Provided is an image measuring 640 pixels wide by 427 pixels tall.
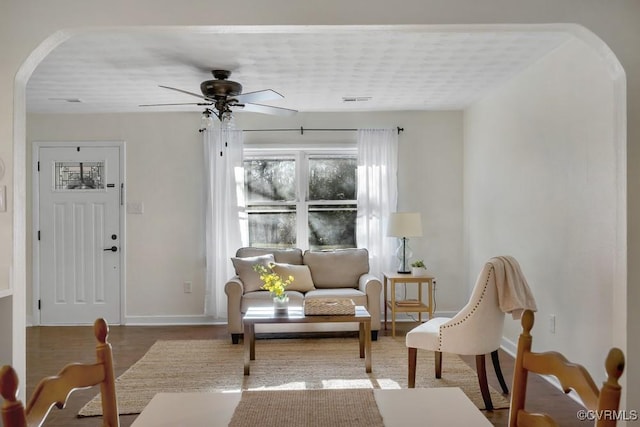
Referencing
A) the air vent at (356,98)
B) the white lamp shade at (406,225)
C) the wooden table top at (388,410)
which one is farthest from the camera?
the white lamp shade at (406,225)

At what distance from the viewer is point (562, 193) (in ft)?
12.3

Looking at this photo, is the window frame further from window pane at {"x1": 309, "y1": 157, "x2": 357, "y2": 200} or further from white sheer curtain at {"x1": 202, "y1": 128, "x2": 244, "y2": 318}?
white sheer curtain at {"x1": 202, "y1": 128, "x2": 244, "y2": 318}

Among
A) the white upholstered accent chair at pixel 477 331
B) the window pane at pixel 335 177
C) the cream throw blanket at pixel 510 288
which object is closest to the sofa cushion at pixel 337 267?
the window pane at pixel 335 177

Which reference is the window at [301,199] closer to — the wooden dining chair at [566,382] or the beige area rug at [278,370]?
the beige area rug at [278,370]

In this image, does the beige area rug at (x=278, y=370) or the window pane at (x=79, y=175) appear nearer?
the beige area rug at (x=278, y=370)

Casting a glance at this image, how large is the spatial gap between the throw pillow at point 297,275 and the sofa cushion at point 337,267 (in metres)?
0.14

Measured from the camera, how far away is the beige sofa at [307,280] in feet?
16.7

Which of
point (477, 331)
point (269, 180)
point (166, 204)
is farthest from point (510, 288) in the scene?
point (166, 204)

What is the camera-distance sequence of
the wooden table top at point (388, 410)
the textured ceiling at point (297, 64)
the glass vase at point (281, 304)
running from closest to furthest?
the wooden table top at point (388, 410) < the textured ceiling at point (297, 64) < the glass vase at point (281, 304)

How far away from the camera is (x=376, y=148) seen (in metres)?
6.06

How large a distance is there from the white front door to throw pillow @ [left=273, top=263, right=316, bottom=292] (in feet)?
6.53

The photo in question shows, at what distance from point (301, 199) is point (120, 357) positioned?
2655mm

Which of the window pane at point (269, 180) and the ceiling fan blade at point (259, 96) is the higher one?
the ceiling fan blade at point (259, 96)

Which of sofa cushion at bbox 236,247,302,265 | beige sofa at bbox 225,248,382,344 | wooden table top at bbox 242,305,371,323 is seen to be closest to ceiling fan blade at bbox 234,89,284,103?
wooden table top at bbox 242,305,371,323
